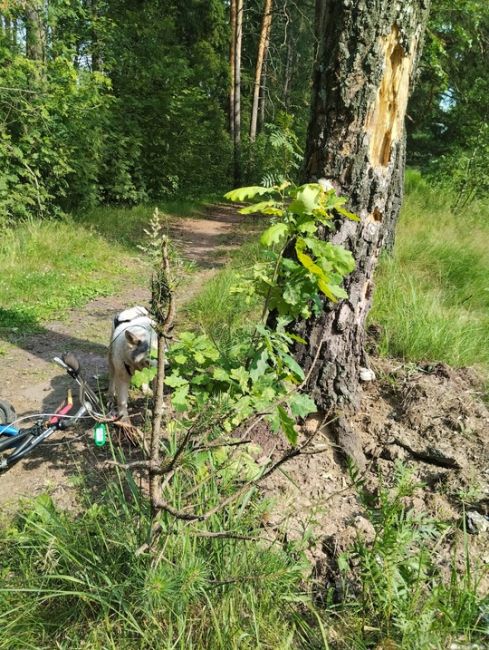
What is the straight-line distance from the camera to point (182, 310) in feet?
17.1

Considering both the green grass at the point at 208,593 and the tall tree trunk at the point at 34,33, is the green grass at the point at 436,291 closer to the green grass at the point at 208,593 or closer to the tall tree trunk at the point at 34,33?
the green grass at the point at 208,593

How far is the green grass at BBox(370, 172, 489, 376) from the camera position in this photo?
354cm

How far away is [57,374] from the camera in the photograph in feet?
13.3

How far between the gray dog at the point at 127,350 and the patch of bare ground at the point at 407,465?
2.67 ft

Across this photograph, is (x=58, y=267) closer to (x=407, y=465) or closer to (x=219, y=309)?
(x=219, y=309)

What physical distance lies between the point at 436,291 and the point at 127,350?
336 cm

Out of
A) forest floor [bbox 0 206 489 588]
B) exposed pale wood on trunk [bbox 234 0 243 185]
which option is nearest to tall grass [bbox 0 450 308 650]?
forest floor [bbox 0 206 489 588]

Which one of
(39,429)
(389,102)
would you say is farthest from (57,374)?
(389,102)

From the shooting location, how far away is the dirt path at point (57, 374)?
261cm

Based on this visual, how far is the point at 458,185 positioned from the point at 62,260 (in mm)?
7242

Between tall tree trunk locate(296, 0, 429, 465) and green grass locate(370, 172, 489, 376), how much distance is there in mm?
899

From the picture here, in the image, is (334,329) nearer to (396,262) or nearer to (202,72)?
(396,262)

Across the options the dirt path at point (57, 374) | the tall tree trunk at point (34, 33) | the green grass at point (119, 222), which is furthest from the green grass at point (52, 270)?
the tall tree trunk at point (34, 33)

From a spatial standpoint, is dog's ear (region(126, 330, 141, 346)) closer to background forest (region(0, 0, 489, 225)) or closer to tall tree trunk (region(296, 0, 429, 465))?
tall tree trunk (region(296, 0, 429, 465))
